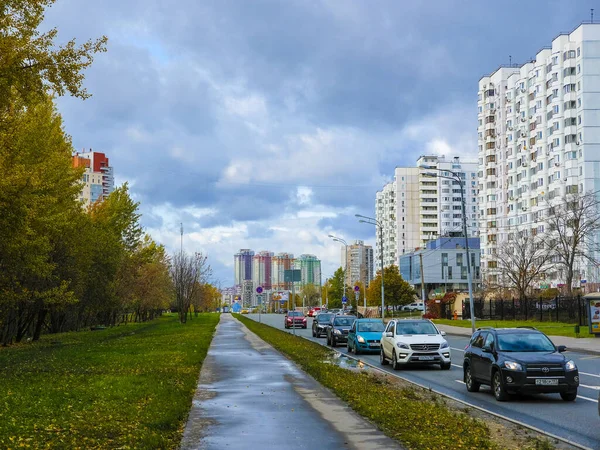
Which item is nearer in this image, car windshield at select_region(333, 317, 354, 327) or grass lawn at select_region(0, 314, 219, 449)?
grass lawn at select_region(0, 314, 219, 449)

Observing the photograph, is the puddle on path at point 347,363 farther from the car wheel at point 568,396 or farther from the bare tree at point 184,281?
the bare tree at point 184,281

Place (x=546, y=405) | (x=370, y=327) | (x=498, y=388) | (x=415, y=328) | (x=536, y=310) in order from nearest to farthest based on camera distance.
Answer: (x=546, y=405)
(x=498, y=388)
(x=415, y=328)
(x=370, y=327)
(x=536, y=310)

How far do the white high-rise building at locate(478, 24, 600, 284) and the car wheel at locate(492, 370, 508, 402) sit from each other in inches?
3091

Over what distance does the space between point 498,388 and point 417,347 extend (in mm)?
7439

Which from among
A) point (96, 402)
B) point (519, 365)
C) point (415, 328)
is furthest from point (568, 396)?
point (415, 328)

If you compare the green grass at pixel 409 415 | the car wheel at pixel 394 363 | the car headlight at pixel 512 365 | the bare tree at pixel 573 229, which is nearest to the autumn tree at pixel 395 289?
the bare tree at pixel 573 229

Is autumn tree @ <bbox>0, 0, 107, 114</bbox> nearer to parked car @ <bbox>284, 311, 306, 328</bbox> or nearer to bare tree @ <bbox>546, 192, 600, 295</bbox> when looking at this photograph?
parked car @ <bbox>284, 311, 306, 328</bbox>

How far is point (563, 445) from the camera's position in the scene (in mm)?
9516

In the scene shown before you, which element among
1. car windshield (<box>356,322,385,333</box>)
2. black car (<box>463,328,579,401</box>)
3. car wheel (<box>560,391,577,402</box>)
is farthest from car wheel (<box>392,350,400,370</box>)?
car wheel (<box>560,391,577,402</box>)

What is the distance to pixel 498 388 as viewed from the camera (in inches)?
581

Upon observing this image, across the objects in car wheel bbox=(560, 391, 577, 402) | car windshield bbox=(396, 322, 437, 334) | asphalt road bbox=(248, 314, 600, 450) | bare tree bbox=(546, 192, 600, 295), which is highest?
bare tree bbox=(546, 192, 600, 295)

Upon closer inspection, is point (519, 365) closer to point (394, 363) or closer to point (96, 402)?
point (96, 402)

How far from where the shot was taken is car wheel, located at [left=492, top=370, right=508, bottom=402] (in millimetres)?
14552

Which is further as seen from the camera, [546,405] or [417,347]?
[417,347]
